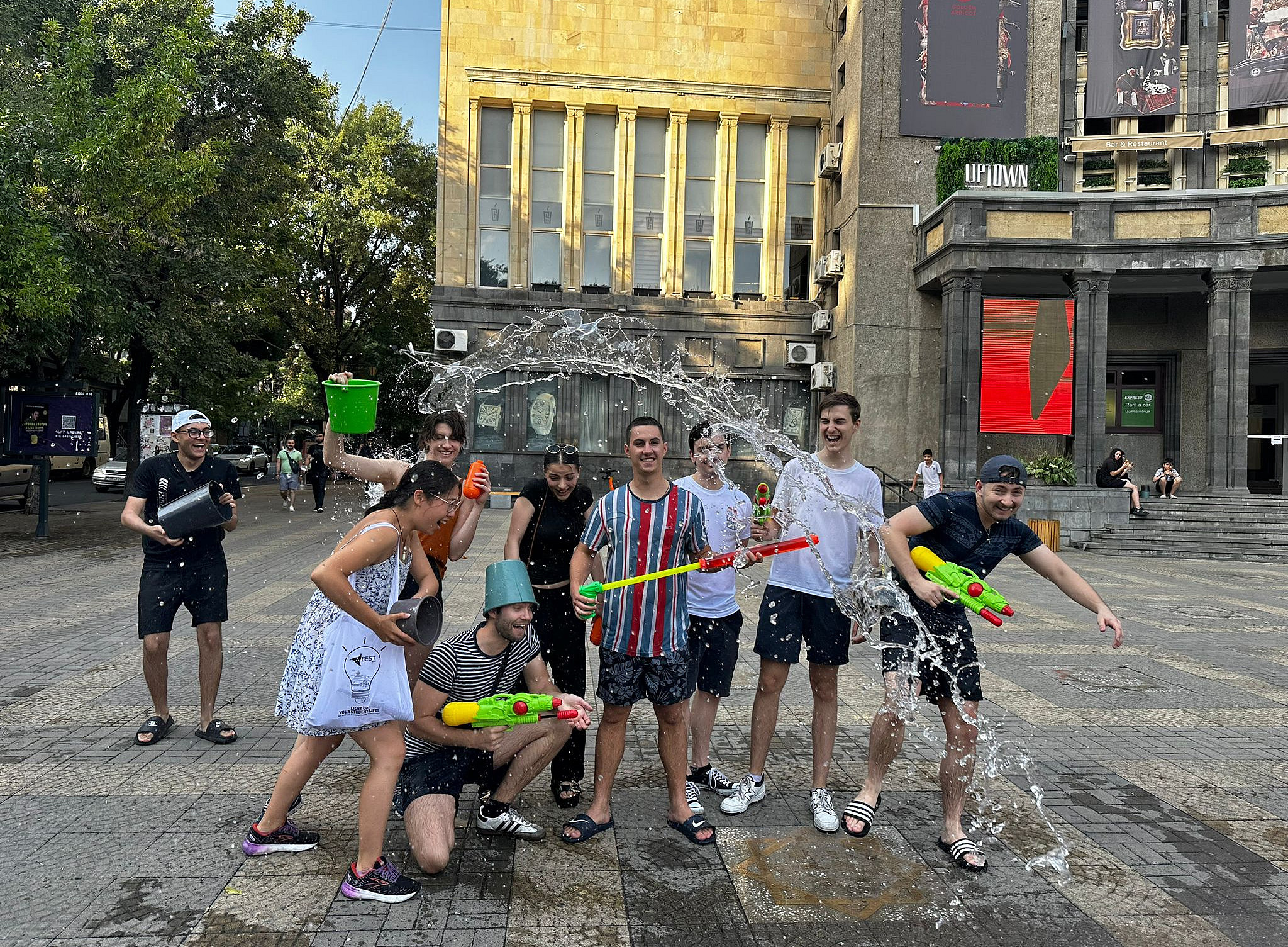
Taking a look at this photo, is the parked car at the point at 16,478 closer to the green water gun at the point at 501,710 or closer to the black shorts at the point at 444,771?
the black shorts at the point at 444,771

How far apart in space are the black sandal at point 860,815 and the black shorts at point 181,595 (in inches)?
153

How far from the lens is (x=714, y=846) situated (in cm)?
418

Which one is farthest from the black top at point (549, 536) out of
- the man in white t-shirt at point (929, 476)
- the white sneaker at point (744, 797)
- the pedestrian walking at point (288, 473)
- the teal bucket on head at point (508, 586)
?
the pedestrian walking at point (288, 473)

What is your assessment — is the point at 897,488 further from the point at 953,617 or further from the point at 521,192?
the point at 953,617

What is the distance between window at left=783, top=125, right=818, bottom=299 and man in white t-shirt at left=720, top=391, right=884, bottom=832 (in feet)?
78.5

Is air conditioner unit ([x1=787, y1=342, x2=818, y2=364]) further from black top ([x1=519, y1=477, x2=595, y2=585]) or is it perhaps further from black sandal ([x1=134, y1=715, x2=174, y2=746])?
black sandal ([x1=134, y1=715, x2=174, y2=746])

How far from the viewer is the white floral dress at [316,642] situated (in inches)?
147

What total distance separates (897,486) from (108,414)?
915 inches

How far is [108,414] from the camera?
1031 inches

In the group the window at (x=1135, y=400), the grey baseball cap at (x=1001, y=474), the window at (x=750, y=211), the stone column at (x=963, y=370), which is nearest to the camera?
the grey baseball cap at (x=1001, y=474)

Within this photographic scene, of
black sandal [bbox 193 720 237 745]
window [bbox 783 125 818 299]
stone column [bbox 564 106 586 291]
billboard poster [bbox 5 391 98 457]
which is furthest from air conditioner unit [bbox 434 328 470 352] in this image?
black sandal [bbox 193 720 237 745]

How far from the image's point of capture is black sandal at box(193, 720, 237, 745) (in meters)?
5.41

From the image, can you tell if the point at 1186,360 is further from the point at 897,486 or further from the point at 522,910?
the point at 522,910

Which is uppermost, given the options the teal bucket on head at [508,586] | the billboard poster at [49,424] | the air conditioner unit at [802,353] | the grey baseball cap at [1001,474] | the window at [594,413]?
the air conditioner unit at [802,353]
